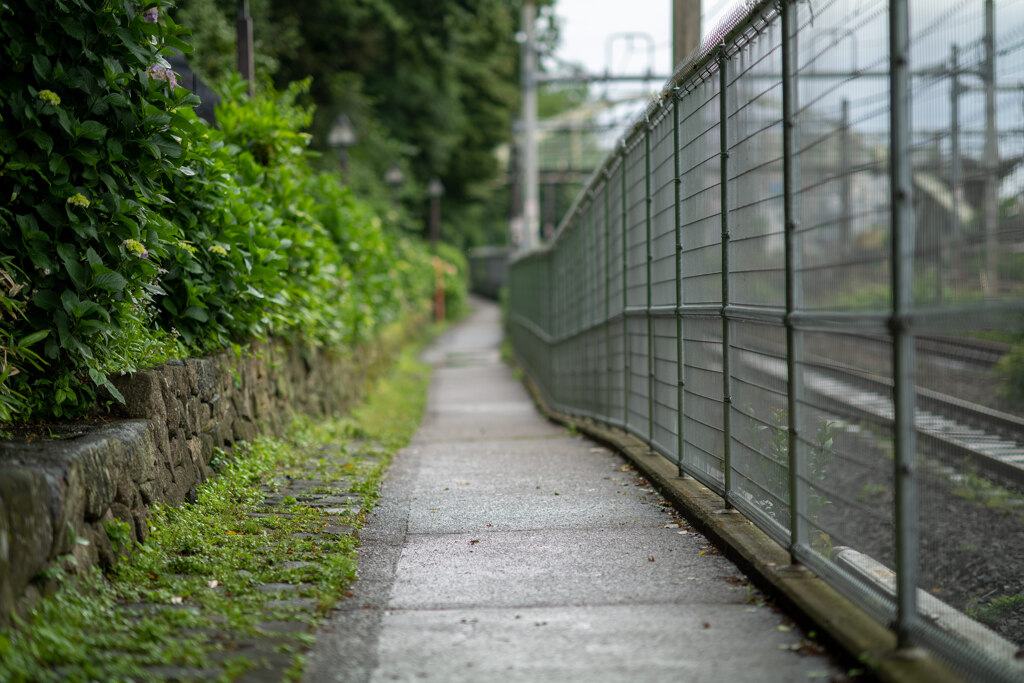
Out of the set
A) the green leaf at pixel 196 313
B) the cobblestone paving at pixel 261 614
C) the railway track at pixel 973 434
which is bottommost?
the cobblestone paving at pixel 261 614

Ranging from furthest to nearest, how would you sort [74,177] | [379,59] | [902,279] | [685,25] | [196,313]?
[379,59] < [685,25] < [196,313] < [74,177] < [902,279]

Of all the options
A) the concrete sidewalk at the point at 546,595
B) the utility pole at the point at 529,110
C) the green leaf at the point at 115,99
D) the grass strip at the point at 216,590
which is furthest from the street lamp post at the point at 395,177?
the green leaf at the point at 115,99

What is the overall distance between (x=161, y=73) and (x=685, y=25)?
5997 mm

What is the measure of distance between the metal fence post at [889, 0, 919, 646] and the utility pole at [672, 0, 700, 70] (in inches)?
291

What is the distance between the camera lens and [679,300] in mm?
5684

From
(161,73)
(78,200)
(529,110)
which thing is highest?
(529,110)

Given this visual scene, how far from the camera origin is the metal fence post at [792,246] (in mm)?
3695

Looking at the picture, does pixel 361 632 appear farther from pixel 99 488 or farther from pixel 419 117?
pixel 419 117

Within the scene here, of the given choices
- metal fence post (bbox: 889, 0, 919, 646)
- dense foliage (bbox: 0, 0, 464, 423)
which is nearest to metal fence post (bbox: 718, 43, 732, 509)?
metal fence post (bbox: 889, 0, 919, 646)

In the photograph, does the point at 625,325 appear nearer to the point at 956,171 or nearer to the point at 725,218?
the point at 725,218

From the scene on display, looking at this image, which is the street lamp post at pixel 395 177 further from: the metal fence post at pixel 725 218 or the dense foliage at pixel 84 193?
the metal fence post at pixel 725 218

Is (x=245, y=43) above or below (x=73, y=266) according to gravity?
above

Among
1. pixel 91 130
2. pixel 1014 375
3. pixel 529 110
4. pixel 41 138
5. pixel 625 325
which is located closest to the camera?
pixel 41 138

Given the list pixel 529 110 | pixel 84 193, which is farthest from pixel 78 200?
pixel 529 110
